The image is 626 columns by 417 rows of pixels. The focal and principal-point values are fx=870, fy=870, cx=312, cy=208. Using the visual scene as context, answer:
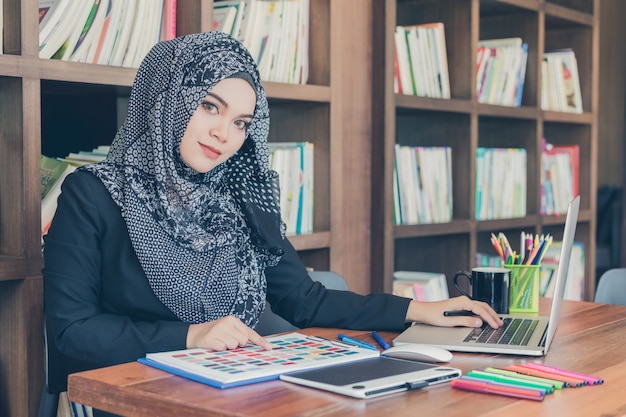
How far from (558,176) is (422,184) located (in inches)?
40.9

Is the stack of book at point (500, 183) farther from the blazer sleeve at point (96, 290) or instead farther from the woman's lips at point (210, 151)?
the blazer sleeve at point (96, 290)

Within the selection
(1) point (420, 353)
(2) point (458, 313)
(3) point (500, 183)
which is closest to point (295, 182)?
(2) point (458, 313)

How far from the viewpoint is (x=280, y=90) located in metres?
2.48

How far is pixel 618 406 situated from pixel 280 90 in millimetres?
1501

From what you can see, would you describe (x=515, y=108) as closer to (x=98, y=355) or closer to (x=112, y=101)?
(x=112, y=101)

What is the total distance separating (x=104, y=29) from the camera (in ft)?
6.94

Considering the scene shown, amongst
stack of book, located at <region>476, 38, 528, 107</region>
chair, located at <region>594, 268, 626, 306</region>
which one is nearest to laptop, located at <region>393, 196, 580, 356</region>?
chair, located at <region>594, 268, 626, 306</region>

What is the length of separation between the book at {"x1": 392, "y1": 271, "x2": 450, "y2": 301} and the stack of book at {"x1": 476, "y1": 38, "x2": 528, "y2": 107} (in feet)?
2.48

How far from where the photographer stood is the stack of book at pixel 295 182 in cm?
257

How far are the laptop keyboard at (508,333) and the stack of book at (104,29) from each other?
110 centimetres

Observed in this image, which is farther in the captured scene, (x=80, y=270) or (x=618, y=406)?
(x=80, y=270)

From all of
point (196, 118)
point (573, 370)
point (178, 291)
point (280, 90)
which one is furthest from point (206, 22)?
point (573, 370)

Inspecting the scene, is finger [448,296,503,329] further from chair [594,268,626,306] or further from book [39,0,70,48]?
book [39,0,70,48]

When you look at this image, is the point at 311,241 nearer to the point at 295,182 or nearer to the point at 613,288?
the point at 295,182
